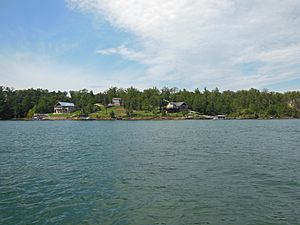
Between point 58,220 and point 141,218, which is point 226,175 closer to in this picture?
point 141,218

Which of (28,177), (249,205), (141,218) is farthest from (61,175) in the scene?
(249,205)

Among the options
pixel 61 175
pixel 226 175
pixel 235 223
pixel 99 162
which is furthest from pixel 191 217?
pixel 99 162

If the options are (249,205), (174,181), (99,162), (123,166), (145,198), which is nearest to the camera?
(249,205)

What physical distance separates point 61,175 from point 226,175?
13.5 meters

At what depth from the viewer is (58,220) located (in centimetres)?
1381

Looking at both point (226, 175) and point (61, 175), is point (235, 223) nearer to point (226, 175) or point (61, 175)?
point (226, 175)

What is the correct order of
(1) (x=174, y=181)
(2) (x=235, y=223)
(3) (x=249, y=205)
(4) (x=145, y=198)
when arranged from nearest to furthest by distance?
1. (2) (x=235, y=223)
2. (3) (x=249, y=205)
3. (4) (x=145, y=198)
4. (1) (x=174, y=181)

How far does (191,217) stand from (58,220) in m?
6.46

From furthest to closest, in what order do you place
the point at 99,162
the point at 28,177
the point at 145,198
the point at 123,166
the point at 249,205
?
the point at 99,162 < the point at 123,166 < the point at 28,177 < the point at 145,198 < the point at 249,205

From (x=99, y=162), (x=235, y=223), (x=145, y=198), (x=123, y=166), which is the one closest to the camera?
(x=235, y=223)

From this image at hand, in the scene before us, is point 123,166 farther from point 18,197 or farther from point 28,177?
point 18,197

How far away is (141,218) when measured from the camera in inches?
549

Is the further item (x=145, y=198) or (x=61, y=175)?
(x=61, y=175)

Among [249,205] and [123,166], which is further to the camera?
[123,166]
